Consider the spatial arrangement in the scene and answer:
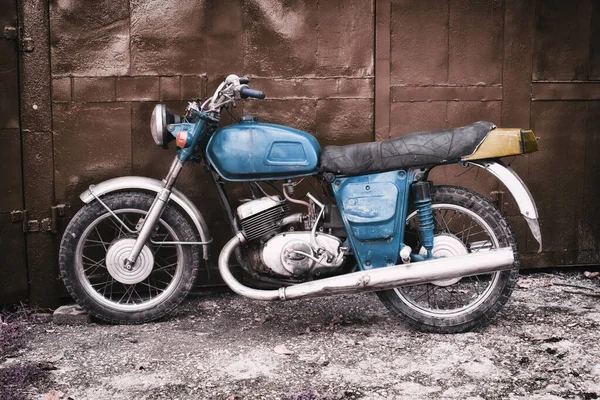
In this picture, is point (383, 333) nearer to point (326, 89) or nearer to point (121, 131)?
point (326, 89)

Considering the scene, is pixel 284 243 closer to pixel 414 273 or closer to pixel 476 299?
pixel 414 273

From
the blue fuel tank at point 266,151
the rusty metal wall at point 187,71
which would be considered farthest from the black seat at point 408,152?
the rusty metal wall at point 187,71

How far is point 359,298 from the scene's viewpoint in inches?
204

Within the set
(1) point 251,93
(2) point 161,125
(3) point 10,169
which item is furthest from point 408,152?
(3) point 10,169

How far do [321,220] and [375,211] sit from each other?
430 mm

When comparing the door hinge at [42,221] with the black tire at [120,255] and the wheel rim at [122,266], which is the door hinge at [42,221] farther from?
the black tire at [120,255]

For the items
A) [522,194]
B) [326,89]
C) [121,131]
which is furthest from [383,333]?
[121,131]

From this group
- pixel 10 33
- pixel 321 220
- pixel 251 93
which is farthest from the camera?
pixel 10 33

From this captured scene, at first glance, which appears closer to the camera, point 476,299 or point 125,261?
point 476,299

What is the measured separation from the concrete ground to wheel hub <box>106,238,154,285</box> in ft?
1.16

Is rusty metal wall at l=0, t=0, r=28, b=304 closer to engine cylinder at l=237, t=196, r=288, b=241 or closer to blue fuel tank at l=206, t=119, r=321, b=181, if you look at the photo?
blue fuel tank at l=206, t=119, r=321, b=181

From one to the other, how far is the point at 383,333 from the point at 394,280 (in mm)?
459

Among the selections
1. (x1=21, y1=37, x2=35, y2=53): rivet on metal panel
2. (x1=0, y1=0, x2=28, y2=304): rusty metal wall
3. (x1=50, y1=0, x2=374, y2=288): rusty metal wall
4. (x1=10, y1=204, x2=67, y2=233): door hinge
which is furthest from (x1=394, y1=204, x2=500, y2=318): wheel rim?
(x1=21, y1=37, x2=35, y2=53): rivet on metal panel

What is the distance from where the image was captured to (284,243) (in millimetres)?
4398
